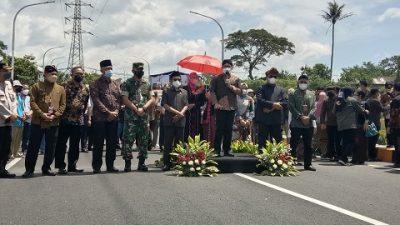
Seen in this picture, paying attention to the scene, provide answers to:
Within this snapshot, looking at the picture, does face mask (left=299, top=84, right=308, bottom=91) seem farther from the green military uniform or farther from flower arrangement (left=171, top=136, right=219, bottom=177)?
the green military uniform

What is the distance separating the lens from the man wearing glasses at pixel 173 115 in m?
9.93

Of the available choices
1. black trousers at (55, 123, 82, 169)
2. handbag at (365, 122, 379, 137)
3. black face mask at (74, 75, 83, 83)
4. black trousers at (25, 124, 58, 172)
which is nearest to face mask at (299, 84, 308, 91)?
handbag at (365, 122, 379, 137)

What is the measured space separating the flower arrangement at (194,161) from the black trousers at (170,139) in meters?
0.37

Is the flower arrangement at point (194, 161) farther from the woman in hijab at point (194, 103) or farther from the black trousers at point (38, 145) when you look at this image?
the black trousers at point (38, 145)

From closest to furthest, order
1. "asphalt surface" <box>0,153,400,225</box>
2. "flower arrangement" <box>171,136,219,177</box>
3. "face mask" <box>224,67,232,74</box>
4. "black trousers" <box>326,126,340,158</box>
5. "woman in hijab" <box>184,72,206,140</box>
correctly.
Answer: "asphalt surface" <box>0,153,400,225</box>
"flower arrangement" <box>171,136,219,177</box>
"face mask" <box>224,67,232,74</box>
"woman in hijab" <box>184,72,206,140</box>
"black trousers" <box>326,126,340,158</box>

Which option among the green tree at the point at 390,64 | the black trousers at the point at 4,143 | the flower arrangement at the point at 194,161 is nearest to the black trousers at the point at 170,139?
the flower arrangement at the point at 194,161

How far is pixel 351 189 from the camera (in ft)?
26.2

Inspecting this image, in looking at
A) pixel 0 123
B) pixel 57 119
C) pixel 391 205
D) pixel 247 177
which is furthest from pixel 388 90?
pixel 0 123

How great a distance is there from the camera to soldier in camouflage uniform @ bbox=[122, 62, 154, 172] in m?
9.61

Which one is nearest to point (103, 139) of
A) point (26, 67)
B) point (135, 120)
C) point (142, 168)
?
point (135, 120)

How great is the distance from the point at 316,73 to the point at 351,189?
2777 inches

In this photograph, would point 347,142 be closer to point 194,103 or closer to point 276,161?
point 276,161

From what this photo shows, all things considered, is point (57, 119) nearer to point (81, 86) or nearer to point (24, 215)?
point (81, 86)

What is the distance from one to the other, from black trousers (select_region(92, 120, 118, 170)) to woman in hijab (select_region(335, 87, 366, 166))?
17.8 feet
